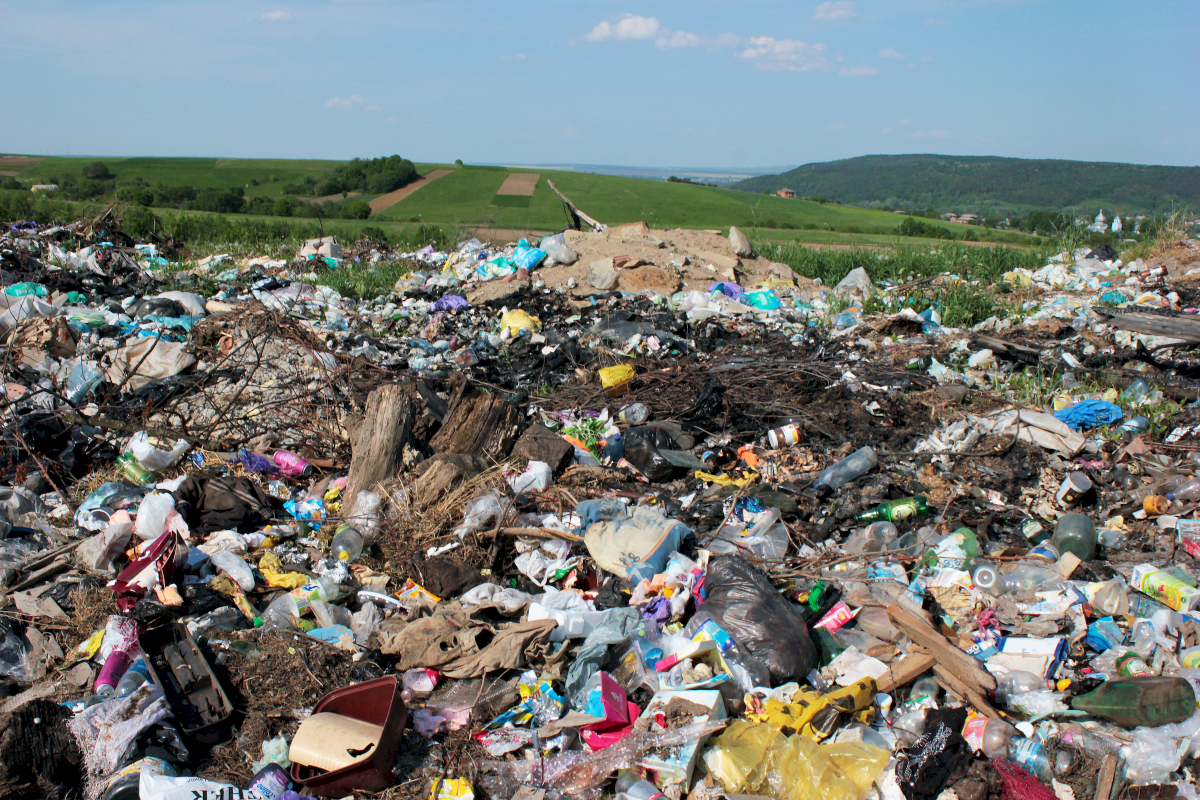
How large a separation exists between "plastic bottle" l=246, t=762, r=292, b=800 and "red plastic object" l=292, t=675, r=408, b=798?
32 mm

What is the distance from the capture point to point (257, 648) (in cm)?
273

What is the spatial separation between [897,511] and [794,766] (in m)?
1.95

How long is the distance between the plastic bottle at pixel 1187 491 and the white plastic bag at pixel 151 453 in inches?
229

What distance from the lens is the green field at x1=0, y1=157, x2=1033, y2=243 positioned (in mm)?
28344

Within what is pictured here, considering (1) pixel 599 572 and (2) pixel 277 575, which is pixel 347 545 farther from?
(1) pixel 599 572

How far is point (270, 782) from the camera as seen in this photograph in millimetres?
2123

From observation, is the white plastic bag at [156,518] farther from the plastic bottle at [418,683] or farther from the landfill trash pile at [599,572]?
the plastic bottle at [418,683]

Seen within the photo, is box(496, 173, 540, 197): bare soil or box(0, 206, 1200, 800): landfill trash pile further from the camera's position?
box(496, 173, 540, 197): bare soil

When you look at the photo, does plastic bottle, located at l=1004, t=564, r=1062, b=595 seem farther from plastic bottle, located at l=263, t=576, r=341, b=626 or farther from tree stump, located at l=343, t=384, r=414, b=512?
tree stump, located at l=343, t=384, r=414, b=512

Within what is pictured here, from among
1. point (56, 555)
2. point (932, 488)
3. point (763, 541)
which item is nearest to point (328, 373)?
point (56, 555)

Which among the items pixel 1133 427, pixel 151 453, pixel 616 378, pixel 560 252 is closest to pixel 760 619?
pixel 616 378

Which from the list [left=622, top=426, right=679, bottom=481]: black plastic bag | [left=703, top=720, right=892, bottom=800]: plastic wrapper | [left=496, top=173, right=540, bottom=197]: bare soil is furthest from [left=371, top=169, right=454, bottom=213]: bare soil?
[left=703, top=720, right=892, bottom=800]: plastic wrapper

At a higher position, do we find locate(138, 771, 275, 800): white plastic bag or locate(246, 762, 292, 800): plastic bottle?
locate(138, 771, 275, 800): white plastic bag

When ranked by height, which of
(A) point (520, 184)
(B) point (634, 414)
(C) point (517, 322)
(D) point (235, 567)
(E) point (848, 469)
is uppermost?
(A) point (520, 184)
